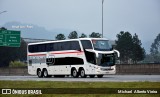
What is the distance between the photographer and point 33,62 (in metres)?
30.2

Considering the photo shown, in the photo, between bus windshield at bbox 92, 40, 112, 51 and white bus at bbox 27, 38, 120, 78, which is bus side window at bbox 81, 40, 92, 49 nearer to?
white bus at bbox 27, 38, 120, 78

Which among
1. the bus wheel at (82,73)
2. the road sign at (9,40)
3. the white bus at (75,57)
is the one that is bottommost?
the bus wheel at (82,73)

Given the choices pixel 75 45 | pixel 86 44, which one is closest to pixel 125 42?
pixel 86 44

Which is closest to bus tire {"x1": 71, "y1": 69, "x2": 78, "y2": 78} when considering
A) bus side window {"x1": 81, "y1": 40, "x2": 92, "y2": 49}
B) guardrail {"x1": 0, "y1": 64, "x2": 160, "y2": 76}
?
bus side window {"x1": 81, "y1": 40, "x2": 92, "y2": 49}

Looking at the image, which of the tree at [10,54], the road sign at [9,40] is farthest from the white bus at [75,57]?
the road sign at [9,40]

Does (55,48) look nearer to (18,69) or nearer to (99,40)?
(99,40)

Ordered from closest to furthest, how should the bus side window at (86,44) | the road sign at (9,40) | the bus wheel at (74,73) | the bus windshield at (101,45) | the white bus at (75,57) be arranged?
the road sign at (9,40) → the bus windshield at (101,45) → the white bus at (75,57) → the bus side window at (86,44) → the bus wheel at (74,73)

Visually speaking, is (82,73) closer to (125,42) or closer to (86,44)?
(86,44)

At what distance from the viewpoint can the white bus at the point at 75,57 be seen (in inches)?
969

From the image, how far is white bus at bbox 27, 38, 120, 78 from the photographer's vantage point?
24.6 metres

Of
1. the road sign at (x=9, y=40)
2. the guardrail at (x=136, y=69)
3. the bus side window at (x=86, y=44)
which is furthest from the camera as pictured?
the guardrail at (x=136, y=69)

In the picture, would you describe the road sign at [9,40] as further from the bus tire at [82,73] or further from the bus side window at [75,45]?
the bus tire at [82,73]

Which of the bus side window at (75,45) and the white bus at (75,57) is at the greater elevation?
the bus side window at (75,45)

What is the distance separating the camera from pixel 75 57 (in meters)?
26.0
